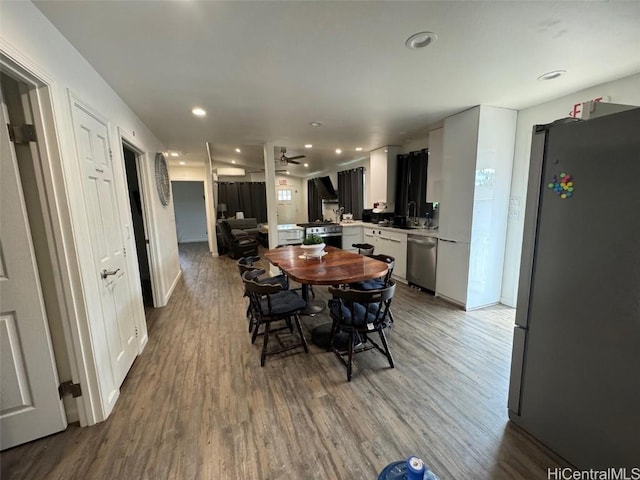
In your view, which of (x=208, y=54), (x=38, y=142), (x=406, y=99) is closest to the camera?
(x=38, y=142)

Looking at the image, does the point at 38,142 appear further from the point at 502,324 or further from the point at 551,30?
the point at 502,324

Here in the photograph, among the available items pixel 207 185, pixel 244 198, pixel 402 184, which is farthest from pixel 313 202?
pixel 402 184

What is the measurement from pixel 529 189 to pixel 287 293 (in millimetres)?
2170

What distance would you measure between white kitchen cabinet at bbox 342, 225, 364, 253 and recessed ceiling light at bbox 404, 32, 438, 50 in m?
3.79

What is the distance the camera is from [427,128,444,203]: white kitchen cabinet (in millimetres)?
3701

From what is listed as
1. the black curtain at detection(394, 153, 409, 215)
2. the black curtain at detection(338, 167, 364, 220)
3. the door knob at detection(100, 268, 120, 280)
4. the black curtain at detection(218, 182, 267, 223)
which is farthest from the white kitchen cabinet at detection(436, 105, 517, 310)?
the black curtain at detection(218, 182, 267, 223)

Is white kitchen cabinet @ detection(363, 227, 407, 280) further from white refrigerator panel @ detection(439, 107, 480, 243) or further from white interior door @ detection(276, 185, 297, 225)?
white interior door @ detection(276, 185, 297, 225)

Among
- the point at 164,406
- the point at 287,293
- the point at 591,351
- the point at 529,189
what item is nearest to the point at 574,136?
the point at 529,189

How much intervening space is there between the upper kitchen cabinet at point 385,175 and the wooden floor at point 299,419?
2.90m

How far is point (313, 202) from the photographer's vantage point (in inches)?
368

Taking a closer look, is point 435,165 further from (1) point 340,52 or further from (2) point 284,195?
(2) point 284,195

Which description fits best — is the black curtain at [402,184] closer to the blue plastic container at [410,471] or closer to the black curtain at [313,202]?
the black curtain at [313,202]

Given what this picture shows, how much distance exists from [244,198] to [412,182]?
6.43 m

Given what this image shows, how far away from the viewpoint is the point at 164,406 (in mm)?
1843
